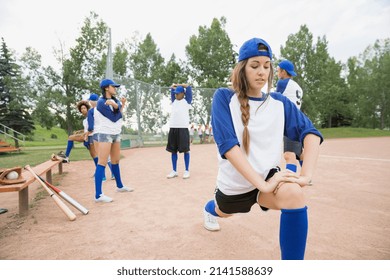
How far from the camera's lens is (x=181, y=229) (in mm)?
2588

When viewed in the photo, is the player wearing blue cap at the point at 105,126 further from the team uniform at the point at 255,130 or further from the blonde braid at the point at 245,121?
the blonde braid at the point at 245,121

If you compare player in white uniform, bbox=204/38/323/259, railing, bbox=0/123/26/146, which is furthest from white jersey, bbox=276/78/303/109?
railing, bbox=0/123/26/146

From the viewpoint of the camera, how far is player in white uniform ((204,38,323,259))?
149cm

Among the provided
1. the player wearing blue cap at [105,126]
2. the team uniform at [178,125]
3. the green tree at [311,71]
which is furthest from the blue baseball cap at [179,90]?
the green tree at [311,71]

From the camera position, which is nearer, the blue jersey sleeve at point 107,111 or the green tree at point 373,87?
the blue jersey sleeve at point 107,111

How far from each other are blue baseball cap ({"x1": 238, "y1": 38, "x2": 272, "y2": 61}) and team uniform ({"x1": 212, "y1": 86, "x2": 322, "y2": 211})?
0.88 feet

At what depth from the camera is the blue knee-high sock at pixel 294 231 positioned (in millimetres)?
1455

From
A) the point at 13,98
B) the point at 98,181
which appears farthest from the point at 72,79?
the point at 98,181

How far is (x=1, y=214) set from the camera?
3.31 meters

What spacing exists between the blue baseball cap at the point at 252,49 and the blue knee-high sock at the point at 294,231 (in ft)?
3.30

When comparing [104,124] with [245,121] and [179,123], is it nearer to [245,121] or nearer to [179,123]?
[179,123]

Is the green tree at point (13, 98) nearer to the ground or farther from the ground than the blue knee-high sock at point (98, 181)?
farther from the ground

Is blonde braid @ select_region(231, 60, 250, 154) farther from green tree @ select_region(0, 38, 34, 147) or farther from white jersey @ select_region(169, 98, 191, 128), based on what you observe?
green tree @ select_region(0, 38, 34, 147)

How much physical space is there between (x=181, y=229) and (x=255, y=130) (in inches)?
57.6
